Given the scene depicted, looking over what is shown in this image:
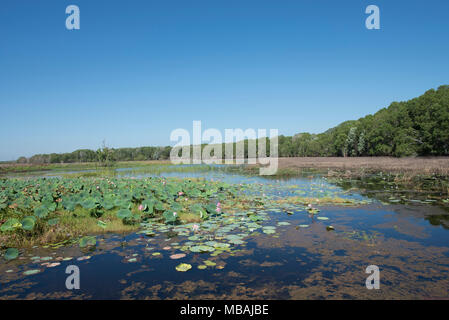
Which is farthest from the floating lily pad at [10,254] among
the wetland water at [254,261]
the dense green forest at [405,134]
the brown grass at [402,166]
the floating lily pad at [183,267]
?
the dense green forest at [405,134]

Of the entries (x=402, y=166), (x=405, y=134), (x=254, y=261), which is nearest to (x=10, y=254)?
(x=254, y=261)

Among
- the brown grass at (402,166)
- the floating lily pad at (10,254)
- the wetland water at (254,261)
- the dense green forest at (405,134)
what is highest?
the dense green forest at (405,134)

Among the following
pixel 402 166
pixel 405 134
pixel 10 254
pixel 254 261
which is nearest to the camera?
pixel 10 254

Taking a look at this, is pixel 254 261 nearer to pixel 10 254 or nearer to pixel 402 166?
pixel 10 254

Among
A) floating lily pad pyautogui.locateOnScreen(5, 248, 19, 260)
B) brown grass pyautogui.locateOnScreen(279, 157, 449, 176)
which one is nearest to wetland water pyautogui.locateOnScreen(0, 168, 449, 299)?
floating lily pad pyautogui.locateOnScreen(5, 248, 19, 260)

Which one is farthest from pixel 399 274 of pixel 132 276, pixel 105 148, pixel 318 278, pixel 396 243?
pixel 105 148

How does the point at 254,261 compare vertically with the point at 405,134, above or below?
below

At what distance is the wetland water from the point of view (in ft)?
12.8

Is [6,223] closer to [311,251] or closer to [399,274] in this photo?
[311,251]

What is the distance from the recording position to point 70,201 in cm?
774

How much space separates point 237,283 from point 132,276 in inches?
72.5

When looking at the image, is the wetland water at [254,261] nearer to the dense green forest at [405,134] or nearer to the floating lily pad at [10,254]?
the floating lily pad at [10,254]

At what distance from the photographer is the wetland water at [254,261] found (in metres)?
3.90

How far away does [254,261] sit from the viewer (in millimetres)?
4961
